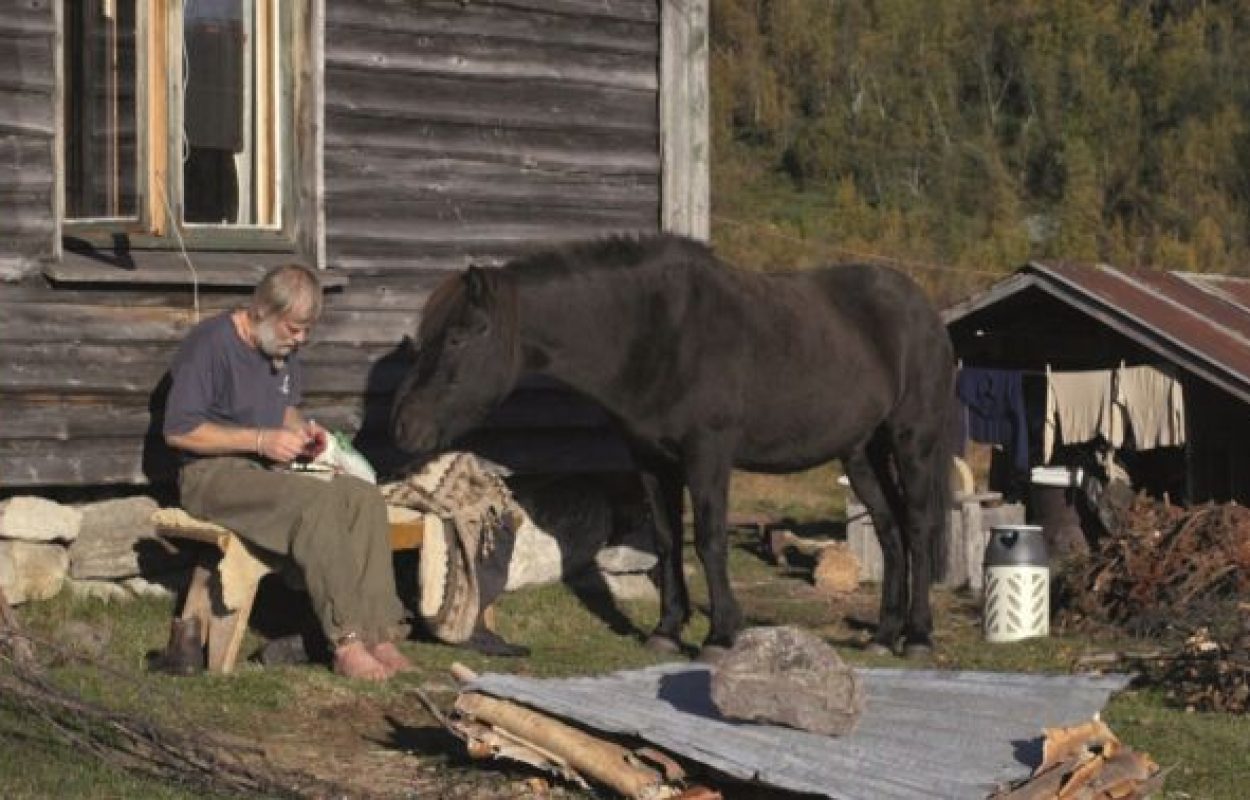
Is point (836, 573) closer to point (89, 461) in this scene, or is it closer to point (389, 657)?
point (389, 657)

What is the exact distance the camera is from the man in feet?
30.5

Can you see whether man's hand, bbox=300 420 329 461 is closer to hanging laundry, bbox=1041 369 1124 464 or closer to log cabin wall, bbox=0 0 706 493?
log cabin wall, bbox=0 0 706 493

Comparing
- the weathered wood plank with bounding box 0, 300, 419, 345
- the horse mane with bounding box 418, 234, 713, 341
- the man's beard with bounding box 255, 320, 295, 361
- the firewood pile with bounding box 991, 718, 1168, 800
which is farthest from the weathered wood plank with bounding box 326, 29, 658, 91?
the firewood pile with bounding box 991, 718, 1168, 800

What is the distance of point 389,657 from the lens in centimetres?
944

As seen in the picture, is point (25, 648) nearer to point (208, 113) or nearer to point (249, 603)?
point (249, 603)

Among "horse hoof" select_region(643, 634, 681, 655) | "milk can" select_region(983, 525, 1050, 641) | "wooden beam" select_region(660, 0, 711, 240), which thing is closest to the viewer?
"horse hoof" select_region(643, 634, 681, 655)

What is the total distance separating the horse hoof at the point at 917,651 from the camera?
11.1 meters

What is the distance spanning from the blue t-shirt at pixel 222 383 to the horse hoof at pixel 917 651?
325 cm

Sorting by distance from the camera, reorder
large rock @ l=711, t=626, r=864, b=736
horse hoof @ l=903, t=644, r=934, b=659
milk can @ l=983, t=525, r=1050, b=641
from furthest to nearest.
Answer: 1. milk can @ l=983, t=525, r=1050, b=641
2. horse hoof @ l=903, t=644, r=934, b=659
3. large rock @ l=711, t=626, r=864, b=736

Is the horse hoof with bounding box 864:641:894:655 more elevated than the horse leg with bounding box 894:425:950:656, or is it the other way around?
the horse leg with bounding box 894:425:950:656

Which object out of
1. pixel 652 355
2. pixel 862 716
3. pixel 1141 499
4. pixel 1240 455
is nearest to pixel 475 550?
pixel 652 355

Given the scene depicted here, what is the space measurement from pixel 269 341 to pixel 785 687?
3.14m

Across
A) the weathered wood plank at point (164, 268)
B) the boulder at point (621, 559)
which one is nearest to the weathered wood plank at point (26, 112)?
the weathered wood plank at point (164, 268)

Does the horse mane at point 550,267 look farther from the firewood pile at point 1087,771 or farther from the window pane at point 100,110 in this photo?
the firewood pile at point 1087,771
